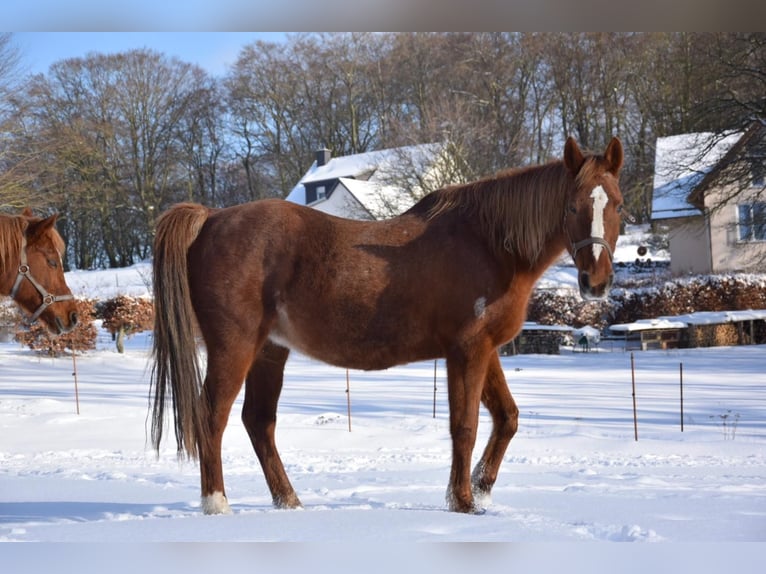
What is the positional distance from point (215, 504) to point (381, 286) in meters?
1.30

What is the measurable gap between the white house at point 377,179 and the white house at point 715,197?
3.20 m

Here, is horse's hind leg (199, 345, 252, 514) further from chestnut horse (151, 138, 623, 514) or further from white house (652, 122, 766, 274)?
white house (652, 122, 766, 274)

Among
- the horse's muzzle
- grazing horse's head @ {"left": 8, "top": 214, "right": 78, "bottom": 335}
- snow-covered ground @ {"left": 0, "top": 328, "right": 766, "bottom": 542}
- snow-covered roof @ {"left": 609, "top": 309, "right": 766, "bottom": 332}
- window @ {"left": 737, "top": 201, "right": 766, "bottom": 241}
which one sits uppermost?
window @ {"left": 737, "top": 201, "right": 766, "bottom": 241}

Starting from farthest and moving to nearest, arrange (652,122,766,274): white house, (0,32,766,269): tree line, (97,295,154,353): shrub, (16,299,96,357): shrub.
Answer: (97,295,154,353): shrub, (16,299,96,357): shrub, (652,122,766,274): white house, (0,32,766,269): tree line

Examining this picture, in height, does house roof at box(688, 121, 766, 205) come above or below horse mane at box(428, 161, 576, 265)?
above

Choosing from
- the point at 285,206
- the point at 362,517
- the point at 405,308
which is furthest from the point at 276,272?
the point at 362,517

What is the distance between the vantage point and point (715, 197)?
10.4 metres

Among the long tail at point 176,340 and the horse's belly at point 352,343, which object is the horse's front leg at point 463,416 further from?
the long tail at point 176,340

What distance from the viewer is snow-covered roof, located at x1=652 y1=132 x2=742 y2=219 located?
10398mm

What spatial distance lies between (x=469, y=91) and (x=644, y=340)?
5.23 metres

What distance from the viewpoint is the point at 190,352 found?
375 centimetres

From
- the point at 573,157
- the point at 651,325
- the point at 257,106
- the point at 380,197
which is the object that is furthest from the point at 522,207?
the point at 380,197

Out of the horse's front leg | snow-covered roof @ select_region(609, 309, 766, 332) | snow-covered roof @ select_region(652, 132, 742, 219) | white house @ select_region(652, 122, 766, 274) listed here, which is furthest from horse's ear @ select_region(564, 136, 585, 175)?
snow-covered roof @ select_region(609, 309, 766, 332)

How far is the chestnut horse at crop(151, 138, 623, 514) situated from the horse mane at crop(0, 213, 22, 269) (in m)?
0.88
